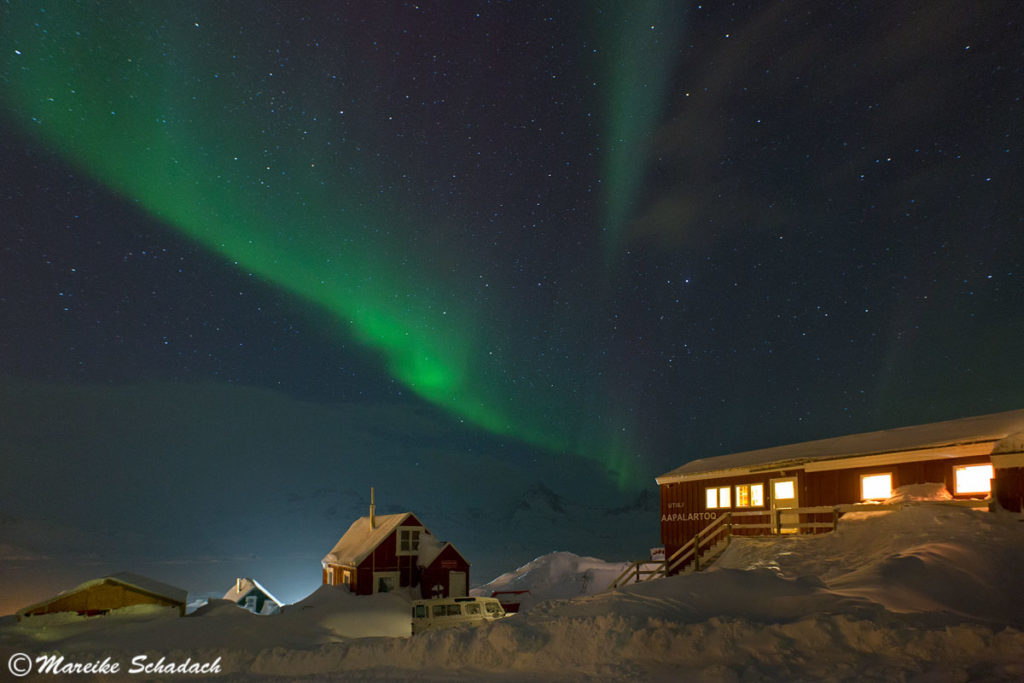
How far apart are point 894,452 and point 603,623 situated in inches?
502

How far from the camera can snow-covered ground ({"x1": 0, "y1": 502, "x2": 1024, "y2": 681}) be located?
8.65m

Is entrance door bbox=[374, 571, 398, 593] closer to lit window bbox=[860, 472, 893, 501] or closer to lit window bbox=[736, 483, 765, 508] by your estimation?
lit window bbox=[736, 483, 765, 508]

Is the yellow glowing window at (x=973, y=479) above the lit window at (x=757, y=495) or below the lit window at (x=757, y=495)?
above

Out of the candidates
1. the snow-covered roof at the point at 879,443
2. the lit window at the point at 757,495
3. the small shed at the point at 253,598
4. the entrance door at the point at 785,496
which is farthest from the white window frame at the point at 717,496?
the small shed at the point at 253,598

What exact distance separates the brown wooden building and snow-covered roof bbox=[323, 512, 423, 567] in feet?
52.6

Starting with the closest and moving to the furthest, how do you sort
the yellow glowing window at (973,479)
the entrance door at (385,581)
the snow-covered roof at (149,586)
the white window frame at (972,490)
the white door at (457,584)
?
the white window frame at (972,490), the yellow glowing window at (973,479), the snow-covered roof at (149,586), the entrance door at (385,581), the white door at (457,584)

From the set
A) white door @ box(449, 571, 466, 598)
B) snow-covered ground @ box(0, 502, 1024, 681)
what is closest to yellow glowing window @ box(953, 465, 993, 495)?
snow-covered ground @ box(0, 502, 1024, 681)

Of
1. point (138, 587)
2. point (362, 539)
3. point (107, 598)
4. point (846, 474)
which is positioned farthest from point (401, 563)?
point (846, 474)

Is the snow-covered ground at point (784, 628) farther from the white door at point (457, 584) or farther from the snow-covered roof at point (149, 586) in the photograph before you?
the white door at point (457, 584)

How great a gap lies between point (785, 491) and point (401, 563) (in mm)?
22051

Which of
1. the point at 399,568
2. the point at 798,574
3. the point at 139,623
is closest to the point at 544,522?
the point at 399,568

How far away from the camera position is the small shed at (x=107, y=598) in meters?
24.2

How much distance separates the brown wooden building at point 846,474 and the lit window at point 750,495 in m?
0.04

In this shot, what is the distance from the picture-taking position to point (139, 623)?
23953 mm
